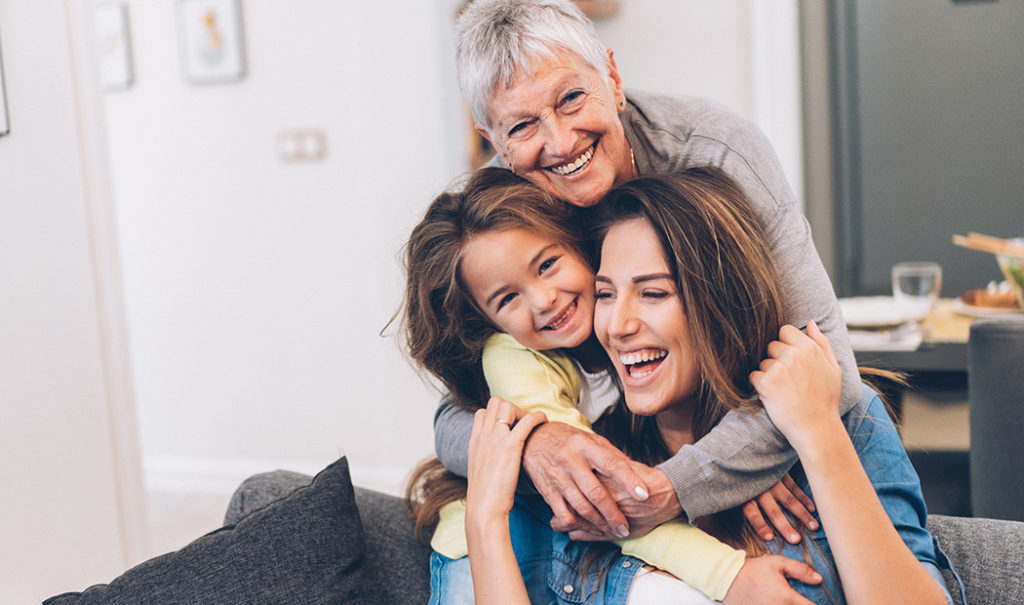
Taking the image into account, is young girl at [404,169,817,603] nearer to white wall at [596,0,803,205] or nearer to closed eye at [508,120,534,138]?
closed eye at [508,120,534,138]

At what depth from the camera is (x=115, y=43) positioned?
12.5 ft

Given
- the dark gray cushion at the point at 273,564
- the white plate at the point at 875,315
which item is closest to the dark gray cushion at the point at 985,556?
the dark gray cushion at the point at 273,564

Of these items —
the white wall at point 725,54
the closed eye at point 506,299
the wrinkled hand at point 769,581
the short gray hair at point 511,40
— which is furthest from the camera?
the white wall at point 725,54

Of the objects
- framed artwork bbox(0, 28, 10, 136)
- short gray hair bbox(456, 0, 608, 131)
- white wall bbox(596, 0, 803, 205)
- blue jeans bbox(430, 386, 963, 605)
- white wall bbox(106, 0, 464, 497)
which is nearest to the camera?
blue jeans bbox(430, 386, 963, 605)

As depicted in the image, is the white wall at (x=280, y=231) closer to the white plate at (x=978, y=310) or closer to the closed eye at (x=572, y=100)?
the white plate at (x=978, y=310)

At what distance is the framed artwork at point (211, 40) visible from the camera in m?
3.65

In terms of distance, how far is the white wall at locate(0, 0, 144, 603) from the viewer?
6.57ft

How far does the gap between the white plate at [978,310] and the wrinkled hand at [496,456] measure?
5.54ft

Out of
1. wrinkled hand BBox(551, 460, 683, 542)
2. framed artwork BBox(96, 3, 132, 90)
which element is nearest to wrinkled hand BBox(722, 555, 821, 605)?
wrinkled hand BBox(551, 460, 683, 542)

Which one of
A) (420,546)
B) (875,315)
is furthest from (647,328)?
(875,315)

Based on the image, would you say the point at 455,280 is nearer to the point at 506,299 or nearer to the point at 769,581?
the point at 506,299

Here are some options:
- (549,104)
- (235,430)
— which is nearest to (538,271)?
(549,104)

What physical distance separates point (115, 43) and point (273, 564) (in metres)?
3.12

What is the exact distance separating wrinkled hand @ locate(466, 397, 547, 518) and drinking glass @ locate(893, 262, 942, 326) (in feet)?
4.83
